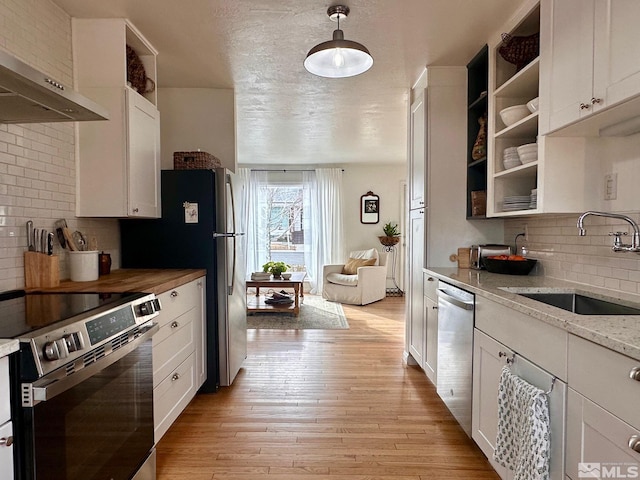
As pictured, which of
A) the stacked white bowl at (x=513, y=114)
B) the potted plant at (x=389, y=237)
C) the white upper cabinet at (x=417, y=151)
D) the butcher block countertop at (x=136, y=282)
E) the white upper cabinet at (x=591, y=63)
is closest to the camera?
the white upper cabinet at (x=591, y=63)

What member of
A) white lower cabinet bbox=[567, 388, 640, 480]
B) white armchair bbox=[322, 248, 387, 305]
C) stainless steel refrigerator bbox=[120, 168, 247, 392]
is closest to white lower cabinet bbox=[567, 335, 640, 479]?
white lower cabinet bbox=[567, 388, 640, 480]

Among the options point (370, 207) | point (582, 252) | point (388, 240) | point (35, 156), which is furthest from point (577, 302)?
point (370, 207)

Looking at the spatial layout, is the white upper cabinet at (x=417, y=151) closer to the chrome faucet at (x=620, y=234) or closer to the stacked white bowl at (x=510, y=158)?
the stacked white bowl at (x=510, y=158)

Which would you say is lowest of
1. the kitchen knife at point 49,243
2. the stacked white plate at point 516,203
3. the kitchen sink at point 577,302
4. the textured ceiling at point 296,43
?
the kitchen sink at point 577,302

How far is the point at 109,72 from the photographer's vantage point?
2324 mm

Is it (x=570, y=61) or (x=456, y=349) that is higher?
(x=570, y=61)

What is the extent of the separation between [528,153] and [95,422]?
7.79ft

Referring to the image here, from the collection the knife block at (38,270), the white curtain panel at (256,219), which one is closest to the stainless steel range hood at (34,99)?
the knife block at (38,270)

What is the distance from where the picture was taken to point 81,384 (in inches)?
49.7

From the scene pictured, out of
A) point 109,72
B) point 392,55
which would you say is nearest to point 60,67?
point 109,72

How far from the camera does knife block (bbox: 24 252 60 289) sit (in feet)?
6.35

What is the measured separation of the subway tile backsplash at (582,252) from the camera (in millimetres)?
1793

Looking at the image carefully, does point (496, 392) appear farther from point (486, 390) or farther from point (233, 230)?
point (233, 230)

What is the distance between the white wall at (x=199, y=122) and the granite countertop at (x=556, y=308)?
1.99m
